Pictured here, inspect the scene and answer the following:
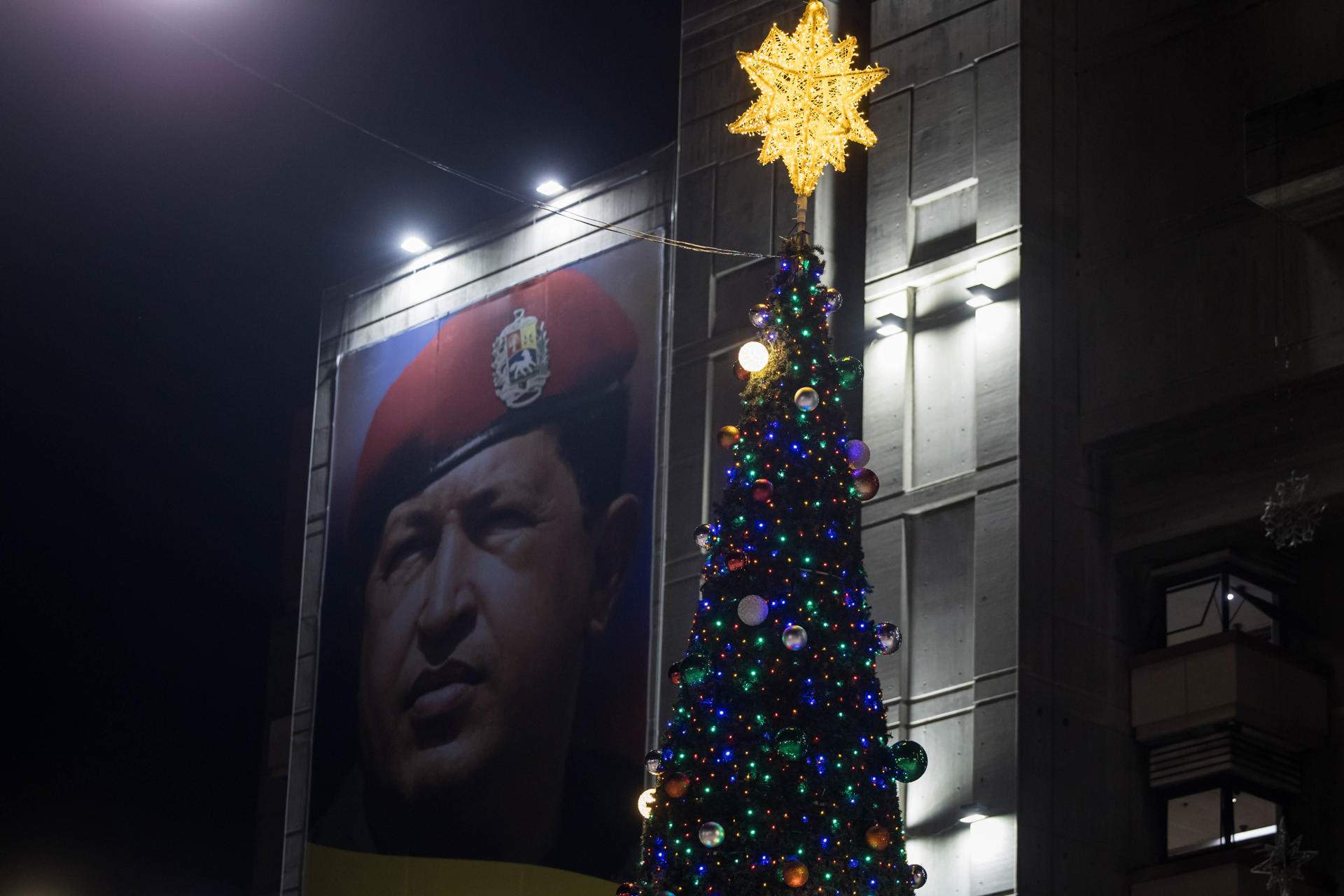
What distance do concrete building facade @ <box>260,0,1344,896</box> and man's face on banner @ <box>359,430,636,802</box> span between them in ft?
9.27

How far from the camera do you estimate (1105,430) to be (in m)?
19.3

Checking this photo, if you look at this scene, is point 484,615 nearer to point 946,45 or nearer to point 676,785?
point 946,45

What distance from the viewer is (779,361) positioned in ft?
47.7

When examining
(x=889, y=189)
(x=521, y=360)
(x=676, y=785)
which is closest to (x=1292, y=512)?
(x=889, y=189)

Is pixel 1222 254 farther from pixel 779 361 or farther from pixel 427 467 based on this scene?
pixel 427 467

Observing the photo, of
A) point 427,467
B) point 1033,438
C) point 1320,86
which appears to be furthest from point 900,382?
point 427,467

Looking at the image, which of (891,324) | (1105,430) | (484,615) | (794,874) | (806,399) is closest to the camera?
(794,874)

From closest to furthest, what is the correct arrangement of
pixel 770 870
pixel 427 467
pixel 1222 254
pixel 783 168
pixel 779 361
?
1. pixel 770 870
2. pixel 779 361
3. pixel 1222 254
4. pixel 783 168
5. pixel 427 467

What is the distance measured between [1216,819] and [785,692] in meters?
6.98

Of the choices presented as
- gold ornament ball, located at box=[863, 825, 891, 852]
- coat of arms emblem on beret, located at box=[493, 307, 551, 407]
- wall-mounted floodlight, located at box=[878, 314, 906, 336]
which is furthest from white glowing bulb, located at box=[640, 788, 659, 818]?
coat of arms emblem on beret, located at box=[493, 307, 551, 407]

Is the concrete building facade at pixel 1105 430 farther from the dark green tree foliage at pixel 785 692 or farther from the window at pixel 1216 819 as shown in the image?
the dark green tree foliage at pixel 785 692

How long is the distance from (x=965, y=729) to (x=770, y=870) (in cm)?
555

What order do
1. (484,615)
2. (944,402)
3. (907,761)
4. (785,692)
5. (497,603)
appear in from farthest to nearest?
(484,615), (497,603), (944,402), (907,761), (785,692)

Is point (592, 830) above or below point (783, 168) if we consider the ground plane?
below
